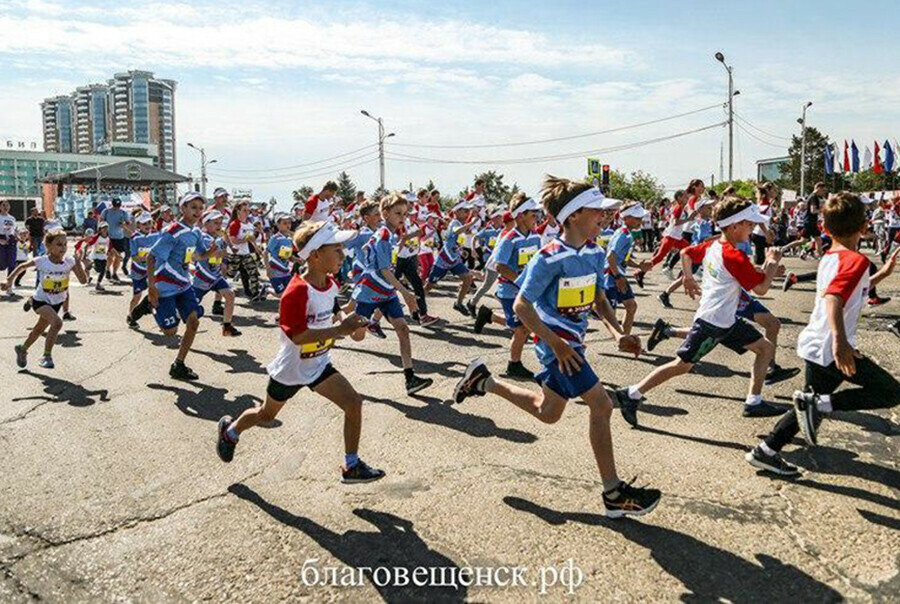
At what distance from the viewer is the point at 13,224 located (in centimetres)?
1588

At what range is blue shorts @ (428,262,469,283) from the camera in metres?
12.3

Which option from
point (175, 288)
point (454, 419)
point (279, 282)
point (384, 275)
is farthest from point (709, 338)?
point (279, 282)

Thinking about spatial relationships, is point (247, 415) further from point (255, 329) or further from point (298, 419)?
point (255, 329)

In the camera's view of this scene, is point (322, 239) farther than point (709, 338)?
No

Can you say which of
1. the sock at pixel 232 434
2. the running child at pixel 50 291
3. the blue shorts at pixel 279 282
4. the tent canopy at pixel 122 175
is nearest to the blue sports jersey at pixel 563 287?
the sock at pixel 232 434

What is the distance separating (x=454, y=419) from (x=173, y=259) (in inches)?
160

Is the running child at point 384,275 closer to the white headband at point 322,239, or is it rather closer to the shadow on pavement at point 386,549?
the white headband at point 322,239

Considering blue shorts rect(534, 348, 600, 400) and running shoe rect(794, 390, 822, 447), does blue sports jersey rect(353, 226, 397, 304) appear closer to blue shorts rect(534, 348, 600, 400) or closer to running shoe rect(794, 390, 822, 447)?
blue shorts rect(534, 348, 600, 400)

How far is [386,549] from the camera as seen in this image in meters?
3.72

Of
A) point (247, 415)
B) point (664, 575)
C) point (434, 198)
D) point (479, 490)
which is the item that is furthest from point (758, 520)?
point (434, 198)

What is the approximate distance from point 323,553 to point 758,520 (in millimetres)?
2331

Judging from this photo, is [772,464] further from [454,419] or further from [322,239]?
[322,239]

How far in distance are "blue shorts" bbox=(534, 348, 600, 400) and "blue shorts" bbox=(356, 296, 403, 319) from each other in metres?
3.27

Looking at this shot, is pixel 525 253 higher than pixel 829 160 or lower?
lower
